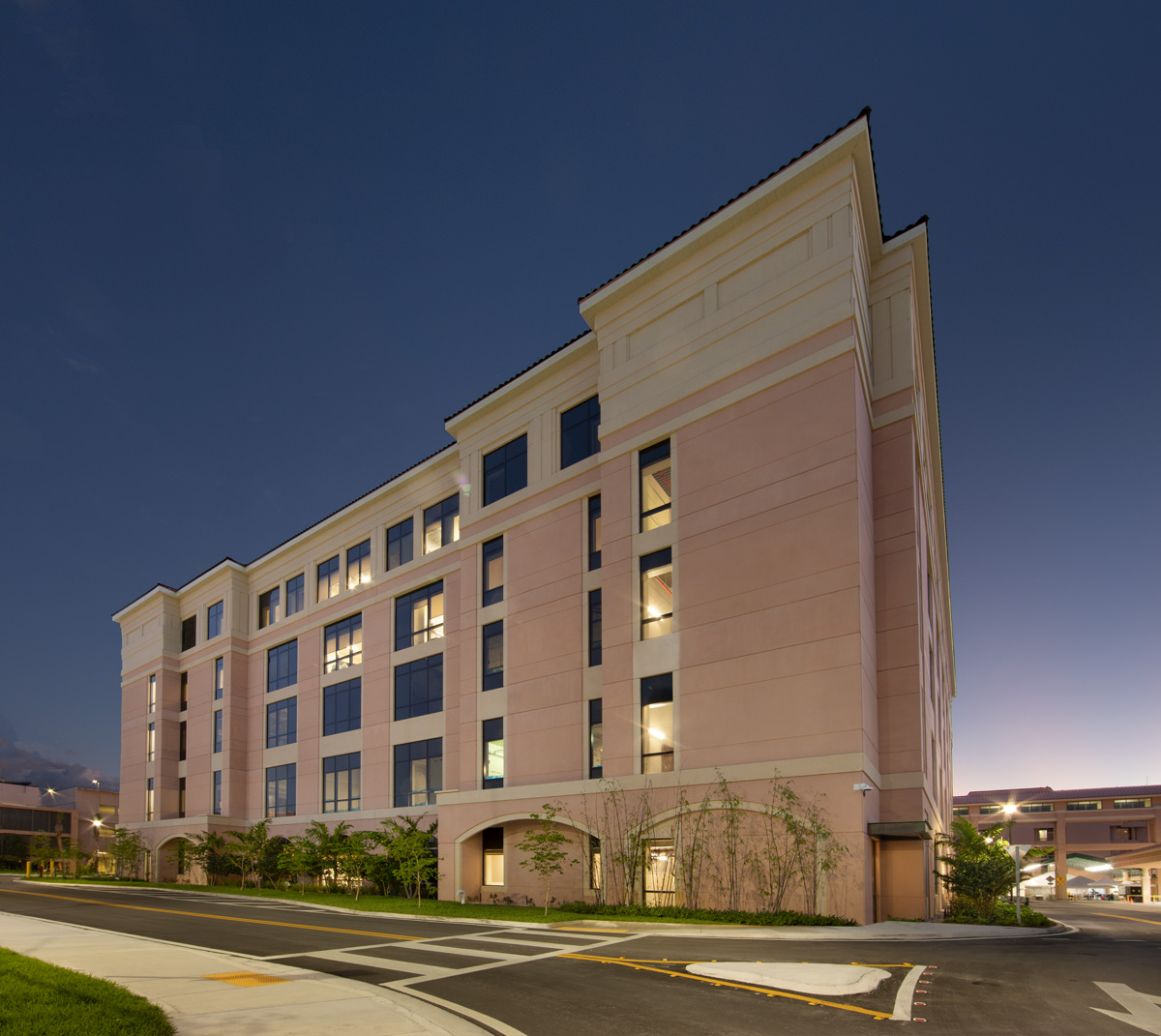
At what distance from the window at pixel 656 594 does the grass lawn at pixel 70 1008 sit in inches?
754

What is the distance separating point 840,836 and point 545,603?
13.9m

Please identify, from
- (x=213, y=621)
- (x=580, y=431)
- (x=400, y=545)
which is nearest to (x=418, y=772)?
(x=400, y=545)

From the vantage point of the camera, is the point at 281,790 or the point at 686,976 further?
the point at 281,790

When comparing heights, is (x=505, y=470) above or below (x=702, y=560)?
above

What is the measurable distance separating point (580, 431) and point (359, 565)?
18.4 m

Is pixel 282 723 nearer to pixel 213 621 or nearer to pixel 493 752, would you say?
pixel 213 621

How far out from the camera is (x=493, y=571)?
36.3 metres

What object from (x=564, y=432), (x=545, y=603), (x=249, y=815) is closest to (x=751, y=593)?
(x=545, y=603)

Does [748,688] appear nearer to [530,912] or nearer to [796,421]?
[796,421]

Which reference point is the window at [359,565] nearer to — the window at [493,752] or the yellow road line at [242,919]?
the window at [493,752]

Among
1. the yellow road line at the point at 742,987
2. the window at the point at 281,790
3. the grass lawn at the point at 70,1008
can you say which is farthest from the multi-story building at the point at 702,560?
the grass lawn at the point at 70,1008

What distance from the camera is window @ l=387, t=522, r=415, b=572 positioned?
43.2m

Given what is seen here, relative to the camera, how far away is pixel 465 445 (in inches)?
1519

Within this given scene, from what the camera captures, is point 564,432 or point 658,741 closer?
point 658,741
